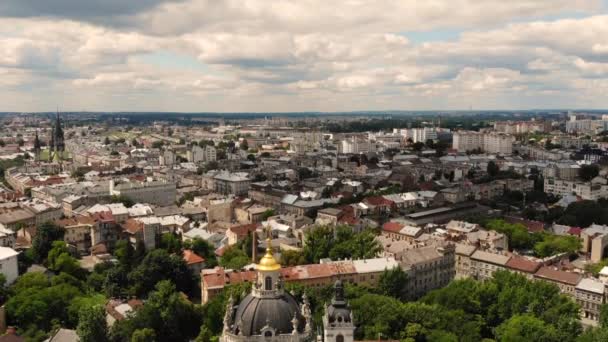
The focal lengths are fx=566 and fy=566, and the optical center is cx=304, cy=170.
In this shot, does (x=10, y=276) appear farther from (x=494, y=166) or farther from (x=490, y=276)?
(x=494, y=166)

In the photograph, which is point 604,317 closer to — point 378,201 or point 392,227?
point 392,227

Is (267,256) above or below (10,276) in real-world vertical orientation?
above

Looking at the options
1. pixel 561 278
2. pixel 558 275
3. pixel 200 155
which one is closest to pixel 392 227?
pixel 558 275

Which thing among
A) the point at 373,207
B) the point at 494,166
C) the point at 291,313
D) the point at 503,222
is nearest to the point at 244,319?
the point at 291,313

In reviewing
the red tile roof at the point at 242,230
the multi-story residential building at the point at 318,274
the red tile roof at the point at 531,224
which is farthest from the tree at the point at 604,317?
the red tile roof at the point at 242,230

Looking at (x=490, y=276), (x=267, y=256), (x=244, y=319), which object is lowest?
(x=490, y=276)
